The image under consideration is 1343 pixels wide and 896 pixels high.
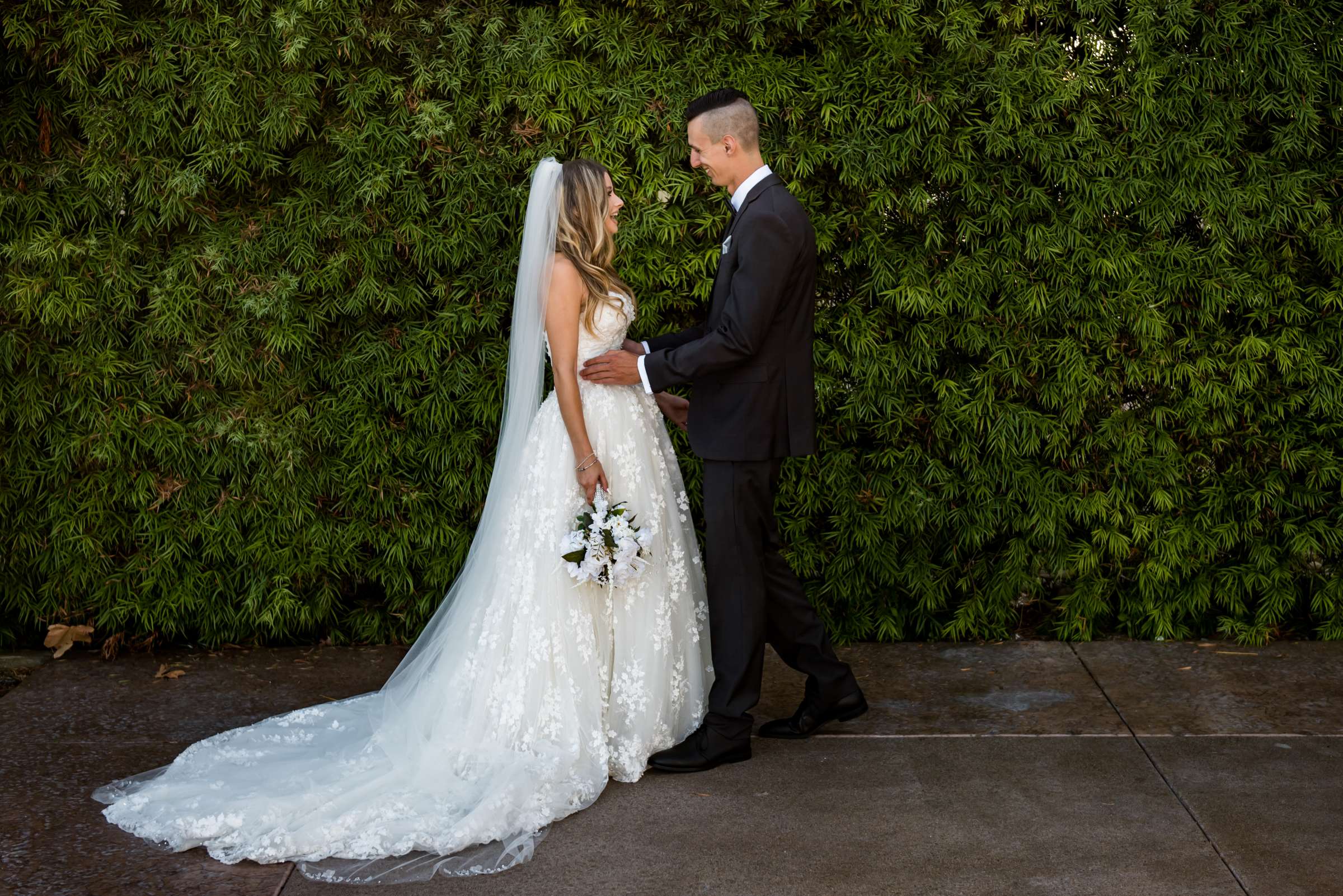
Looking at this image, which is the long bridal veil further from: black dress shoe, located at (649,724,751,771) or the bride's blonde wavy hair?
black dress shoe, located at (649,724,751,771)

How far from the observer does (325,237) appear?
16.6 feet

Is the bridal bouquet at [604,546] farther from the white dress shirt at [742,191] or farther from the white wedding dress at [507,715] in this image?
the white dress shirt at [742,191]

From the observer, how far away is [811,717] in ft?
14.2

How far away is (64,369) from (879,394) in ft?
10.7

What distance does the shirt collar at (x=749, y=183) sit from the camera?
398 cm

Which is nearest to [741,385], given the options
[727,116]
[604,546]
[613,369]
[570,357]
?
[613,369]

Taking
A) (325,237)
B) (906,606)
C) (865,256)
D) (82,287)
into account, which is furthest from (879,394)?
(82,287)

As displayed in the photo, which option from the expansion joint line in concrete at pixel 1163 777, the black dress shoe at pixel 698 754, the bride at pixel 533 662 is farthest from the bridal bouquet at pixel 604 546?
the expansion joint line in concrete at pixel 1163 777

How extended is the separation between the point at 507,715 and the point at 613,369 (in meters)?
1.14

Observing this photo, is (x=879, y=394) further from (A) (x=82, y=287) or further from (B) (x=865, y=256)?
(A) (x=82, y=287)

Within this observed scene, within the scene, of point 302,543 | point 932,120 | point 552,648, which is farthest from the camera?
point 302,543

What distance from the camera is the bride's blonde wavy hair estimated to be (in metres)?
4.01

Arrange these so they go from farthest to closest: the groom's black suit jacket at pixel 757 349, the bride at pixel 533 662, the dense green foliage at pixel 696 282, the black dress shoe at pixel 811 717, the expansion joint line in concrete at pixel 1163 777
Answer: the dense green foliage at pixel 696 282
the black dress shoe at pixel 811 717
the groom's black suit jacket at pixel 757 349
the bride at pixel 533 662
the expansion joint line in concrete at pixel 1163 777

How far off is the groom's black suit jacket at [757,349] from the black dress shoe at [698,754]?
0.91 meters
